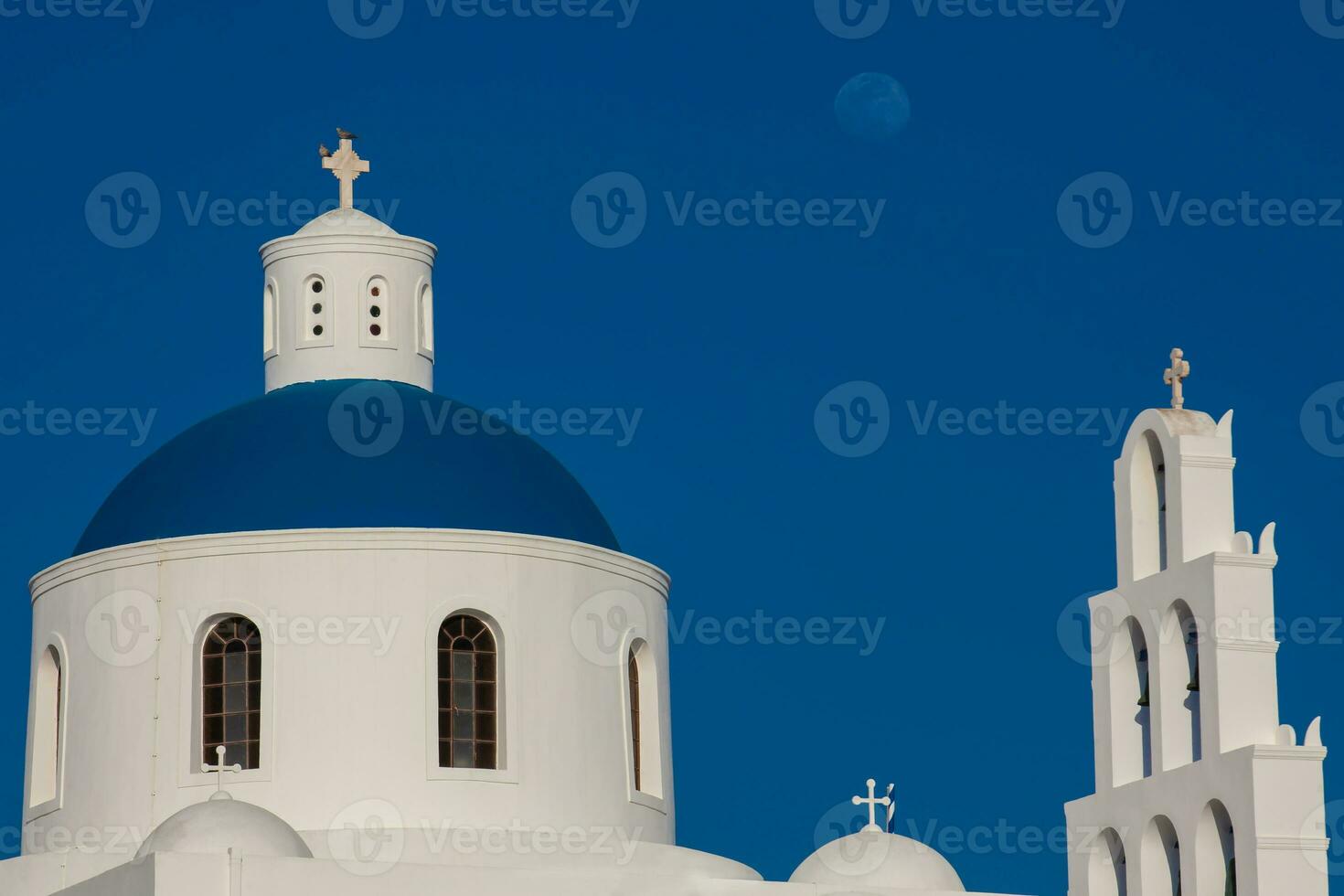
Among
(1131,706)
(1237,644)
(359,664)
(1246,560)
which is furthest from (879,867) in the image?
(1246,560)

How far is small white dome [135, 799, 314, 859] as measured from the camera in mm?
32969

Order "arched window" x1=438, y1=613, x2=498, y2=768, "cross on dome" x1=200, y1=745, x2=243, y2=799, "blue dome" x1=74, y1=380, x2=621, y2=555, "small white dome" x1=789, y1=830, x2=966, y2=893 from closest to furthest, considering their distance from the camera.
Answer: "small white dome" x1=789, y1=830, x2=966, y2=893 < "cross on dome" x1=200, y1=745, x2=243, y2=799 < "arched window" x1=438, y1=613, x2=498, y2=768 < "blue dome" x1=74, y1=380, x2=621, y2=555

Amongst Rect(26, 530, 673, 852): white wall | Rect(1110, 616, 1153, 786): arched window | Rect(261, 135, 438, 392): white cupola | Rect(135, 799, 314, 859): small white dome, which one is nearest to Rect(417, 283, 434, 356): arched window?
Rect(261, 135, 438, 392): white cupola

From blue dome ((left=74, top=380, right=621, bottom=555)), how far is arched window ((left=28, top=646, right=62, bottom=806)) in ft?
4.47

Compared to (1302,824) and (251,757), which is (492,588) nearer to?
(251,757)

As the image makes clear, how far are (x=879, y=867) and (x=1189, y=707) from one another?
6.08 metres

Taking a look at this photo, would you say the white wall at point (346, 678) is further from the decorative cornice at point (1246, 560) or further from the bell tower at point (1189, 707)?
the decorative cornice at point (1246, 560)

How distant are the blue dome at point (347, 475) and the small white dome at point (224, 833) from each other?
4265 mm

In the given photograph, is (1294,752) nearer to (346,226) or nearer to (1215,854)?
(1215,854)

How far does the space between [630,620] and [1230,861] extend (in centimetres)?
1066

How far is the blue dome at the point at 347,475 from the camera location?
37344mm

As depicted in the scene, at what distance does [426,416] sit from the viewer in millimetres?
38812

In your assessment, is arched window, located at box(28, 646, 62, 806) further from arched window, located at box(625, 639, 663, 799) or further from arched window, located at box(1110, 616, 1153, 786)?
arched window, located at box(1110, 616, 1153, 786)

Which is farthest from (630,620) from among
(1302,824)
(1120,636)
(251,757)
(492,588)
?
(1302,824)
